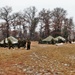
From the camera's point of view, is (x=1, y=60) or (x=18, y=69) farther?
(x=1, y=60)

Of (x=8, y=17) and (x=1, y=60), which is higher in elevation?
(x=8, y=17)

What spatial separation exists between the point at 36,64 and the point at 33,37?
87.2m

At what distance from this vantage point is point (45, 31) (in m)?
103

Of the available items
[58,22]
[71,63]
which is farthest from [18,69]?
[58,22]

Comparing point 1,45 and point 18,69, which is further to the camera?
point 1,45

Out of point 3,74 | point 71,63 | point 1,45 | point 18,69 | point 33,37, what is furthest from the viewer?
point 33,37

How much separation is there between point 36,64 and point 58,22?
79540mm

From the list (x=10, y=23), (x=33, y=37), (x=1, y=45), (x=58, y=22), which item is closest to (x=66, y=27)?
(x=58, y=22)

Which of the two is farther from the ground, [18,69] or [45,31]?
[45,31]

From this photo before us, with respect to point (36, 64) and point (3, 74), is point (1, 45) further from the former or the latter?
point (3, 74)

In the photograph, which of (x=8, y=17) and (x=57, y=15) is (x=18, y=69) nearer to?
(x=8, y=17)

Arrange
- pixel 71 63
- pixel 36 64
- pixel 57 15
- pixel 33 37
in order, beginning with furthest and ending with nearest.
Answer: pixel 33 37 → pixel 57 15 → pixel 71 63 → pixel 36 64

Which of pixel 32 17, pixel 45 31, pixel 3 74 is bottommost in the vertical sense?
pixel 3 74

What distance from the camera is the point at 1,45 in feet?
158
